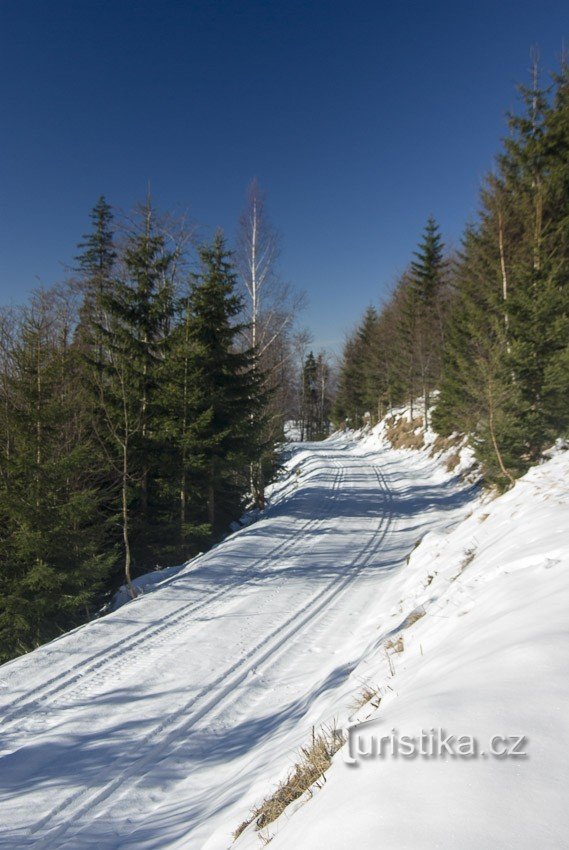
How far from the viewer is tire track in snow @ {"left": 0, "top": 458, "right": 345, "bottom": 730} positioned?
16.0 ft

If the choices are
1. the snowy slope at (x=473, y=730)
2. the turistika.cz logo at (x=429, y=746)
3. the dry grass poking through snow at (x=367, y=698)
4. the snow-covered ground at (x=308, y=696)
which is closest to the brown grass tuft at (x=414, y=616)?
the snow-covered ground at (x=308, y=696)

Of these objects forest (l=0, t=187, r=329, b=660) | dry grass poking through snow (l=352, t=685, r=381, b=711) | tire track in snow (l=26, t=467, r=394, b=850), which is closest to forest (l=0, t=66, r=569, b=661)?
forest (l=0, t=187, r=329, b=660)

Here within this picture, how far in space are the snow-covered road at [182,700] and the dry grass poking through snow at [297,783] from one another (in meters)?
0.30

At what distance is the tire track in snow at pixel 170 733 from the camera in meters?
3.44

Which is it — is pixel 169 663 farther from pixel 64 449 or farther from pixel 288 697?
pixel 64 449

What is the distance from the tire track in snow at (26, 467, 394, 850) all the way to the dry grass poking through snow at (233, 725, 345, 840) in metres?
1.59

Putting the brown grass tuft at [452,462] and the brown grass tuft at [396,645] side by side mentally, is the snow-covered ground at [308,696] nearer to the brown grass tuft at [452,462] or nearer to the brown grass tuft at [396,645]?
the brown grass tuft at [396,645]

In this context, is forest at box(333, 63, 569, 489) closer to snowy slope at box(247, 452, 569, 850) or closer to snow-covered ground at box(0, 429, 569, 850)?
snow-covered ground at box(0, 429, 569, 850)

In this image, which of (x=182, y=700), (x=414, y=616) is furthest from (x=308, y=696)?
(x=414, y=616)

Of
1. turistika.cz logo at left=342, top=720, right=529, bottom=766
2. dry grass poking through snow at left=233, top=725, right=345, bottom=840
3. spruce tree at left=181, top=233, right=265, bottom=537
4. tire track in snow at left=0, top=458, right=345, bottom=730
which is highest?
spruce tree at left=181, top=233, right=265, bottom=537

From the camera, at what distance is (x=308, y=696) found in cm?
498

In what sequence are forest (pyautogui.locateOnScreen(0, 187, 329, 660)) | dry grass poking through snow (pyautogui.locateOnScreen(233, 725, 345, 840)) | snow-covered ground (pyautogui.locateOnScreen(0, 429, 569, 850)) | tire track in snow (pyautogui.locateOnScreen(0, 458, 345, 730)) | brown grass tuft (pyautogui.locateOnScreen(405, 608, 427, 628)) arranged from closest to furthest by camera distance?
snow-covered ground (pyautogui.locateOnScreen(0, 429, 569, 850)) < dry grass poking through snow (pyautogui.locateOnScreen(233, 725, 345, 840)) < tire track in snow (pyautogui.locateOnScreen(0, 458, 345, 730)) < brown grass tuft (pyautogui.locateOnScreen(405, 608, 427, 628)) < forest (pyautogui.locateOnScreen(0, 187, 329, 660))

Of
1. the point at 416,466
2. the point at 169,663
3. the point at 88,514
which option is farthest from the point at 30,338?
the point at 416,466

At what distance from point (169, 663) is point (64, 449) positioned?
7722 mm
